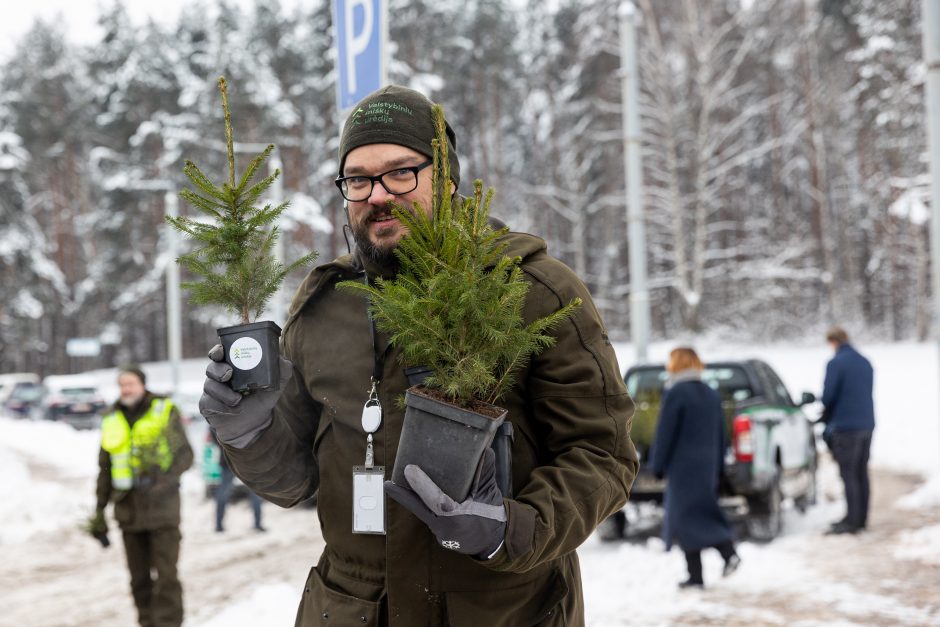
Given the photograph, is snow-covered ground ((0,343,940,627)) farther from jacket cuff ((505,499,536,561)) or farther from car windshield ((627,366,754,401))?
jacket cuff ((505,499,536,561))

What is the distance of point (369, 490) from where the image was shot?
89.3 inches

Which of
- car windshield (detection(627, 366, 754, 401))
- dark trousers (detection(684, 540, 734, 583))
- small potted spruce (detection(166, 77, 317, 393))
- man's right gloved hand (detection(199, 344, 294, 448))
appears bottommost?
dark trousers (detection(684, 540, 734, 583))

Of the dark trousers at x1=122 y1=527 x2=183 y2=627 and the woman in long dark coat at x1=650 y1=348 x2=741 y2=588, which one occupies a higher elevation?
the woman in long dark coat at x1=650 y1=348 x2=741 y2=588

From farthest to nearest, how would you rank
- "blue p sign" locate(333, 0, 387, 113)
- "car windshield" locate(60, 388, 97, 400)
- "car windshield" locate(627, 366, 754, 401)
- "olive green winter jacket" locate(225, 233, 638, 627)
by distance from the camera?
"car windshield" locate(60, 388, 97, 400) → "car windshield" locate(627, 366, 754, 401) → "blue p sign" locate(333, 0, 387, 113) → "olive green winter jacket" locate(225, 233, 638, 627)

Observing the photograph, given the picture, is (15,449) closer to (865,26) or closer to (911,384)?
(911,384)

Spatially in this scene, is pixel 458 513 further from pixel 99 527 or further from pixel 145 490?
pixel 99 527

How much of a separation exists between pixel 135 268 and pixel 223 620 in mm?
41762

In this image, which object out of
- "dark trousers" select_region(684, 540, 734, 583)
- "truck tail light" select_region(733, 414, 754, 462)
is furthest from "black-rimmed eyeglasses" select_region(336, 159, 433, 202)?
"truck tail light" select_region(733, 414, 754, 462)

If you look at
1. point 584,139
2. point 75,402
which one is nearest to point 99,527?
point 75,402

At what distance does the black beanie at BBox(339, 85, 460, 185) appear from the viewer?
2406mm

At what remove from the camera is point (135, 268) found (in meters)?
45.8

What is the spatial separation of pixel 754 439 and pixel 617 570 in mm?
1865

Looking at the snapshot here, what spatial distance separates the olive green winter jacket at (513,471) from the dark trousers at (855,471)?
24.8 feet

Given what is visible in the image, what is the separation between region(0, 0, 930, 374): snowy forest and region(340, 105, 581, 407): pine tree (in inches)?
994
